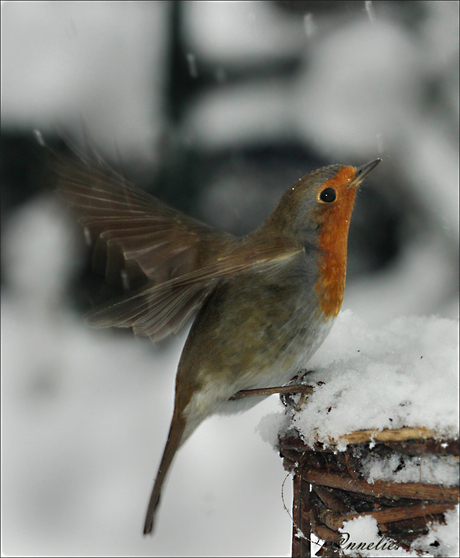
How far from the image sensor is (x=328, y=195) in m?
1.45

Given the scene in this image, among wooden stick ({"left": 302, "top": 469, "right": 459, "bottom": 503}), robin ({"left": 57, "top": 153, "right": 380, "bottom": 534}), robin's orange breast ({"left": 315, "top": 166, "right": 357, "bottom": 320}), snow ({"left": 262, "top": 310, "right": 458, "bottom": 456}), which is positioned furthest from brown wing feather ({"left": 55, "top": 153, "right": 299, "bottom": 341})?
wooden stick ({"left": 302, "top": 469, "right": 459, "bottom": 503})

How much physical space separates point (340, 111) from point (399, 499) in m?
1.73

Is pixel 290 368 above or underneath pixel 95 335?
underneath

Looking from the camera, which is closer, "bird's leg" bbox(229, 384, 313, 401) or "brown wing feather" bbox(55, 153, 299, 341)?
"bird's leg" bbox(229, 384, 313, 401)

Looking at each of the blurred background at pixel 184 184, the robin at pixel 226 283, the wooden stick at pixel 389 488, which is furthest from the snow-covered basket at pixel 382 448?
the blurred background at pixel 184 184

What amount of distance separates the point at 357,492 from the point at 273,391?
0.36 meters

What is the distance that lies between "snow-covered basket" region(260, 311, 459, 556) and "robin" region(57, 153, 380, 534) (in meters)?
0.16

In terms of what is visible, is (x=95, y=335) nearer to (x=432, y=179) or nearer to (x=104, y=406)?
(x=104, y=406)

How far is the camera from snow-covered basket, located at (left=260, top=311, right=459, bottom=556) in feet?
3.26

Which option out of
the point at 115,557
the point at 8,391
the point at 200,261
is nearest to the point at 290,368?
the point at 200,261

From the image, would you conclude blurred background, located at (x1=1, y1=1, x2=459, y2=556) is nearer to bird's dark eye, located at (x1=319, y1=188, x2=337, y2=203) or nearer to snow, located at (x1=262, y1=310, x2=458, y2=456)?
snow, located at (x1=262, y1=310, x2=458, y2=456)

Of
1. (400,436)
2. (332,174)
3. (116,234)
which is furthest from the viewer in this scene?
(116,234)

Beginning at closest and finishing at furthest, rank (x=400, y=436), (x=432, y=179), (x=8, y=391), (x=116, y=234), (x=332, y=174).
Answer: (x=400, y=436)
(x=332, y=174)
(x=116, y=234)
(x=432, y=179)
(x=8, y=391)

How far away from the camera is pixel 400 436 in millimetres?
1003
